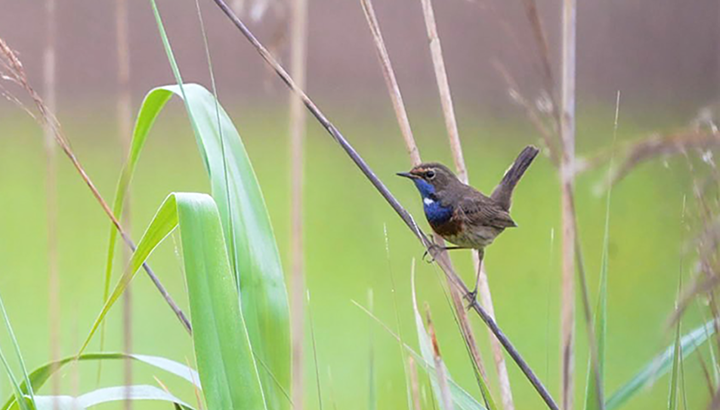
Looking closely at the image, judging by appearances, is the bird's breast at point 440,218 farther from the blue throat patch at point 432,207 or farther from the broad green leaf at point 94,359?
the broad green leaf at point 94,359

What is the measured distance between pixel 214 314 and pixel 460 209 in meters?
0.65

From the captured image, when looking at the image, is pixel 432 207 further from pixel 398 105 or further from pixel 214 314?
pixel 214 314

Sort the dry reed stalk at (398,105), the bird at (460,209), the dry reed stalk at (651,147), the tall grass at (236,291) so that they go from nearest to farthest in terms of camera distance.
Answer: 1. the dry reed stalk at (651,147)
2. the tall grass at (236,291)
3. the dry reed stalk at (398,105)
4. the bird at (460,209)

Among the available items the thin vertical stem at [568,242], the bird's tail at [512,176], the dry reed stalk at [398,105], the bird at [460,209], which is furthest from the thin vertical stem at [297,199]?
the bird's tail at [512,176]

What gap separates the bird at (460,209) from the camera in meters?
1.20

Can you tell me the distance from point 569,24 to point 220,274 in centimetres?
31

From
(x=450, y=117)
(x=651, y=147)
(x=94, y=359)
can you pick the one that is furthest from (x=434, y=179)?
(x=651, y=147)

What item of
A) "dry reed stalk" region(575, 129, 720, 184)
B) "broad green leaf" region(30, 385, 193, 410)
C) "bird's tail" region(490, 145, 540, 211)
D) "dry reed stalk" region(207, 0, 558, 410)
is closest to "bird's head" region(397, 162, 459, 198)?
"bird's tail" region(490, 145, 540, 211)

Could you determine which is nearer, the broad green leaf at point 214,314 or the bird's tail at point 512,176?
the broad green leaf at point 214,314

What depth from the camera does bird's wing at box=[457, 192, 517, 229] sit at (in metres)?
1.23

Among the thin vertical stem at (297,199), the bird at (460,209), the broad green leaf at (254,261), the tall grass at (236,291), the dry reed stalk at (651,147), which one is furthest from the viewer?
the bird at (460,209)

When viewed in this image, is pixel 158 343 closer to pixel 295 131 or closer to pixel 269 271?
pixel 269 271

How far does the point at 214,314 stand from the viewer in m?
0.61

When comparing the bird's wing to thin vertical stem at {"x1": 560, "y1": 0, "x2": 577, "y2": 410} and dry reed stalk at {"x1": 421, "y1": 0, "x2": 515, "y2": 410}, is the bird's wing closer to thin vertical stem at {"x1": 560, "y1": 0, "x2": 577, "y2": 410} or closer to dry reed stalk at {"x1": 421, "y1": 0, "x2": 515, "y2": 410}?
dry reed stalk at {"x1": 421, "y1": 0, "x2": 515, "y2": 410}
